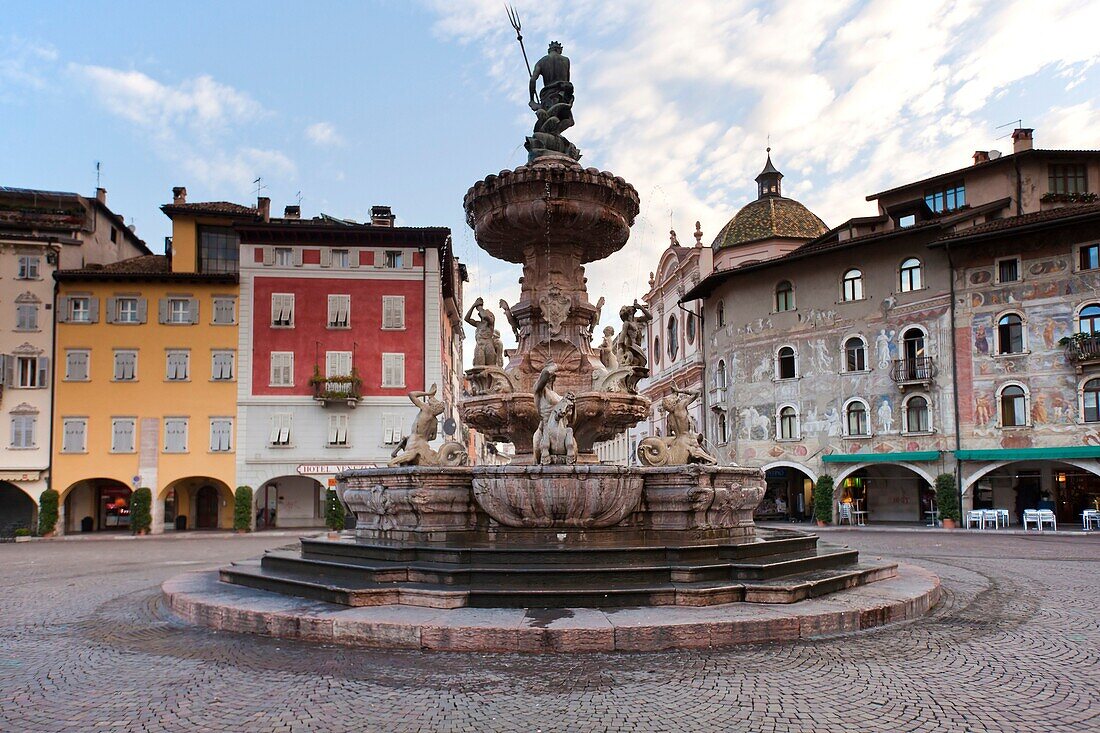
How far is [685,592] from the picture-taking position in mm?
9047

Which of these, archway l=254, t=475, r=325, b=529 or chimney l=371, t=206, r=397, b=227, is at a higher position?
chimney l=371, t=206, r=397, b=227

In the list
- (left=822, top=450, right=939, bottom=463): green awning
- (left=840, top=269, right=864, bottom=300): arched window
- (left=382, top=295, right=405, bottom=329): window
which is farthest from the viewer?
(left=382, top=295, right=405, bottom=329): window

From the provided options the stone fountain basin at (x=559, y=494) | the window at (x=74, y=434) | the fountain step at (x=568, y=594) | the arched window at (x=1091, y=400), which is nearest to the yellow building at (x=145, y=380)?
the window at (x=74, y=434)

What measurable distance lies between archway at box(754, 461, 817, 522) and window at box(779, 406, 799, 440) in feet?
9.93

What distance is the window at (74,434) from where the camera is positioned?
1519 inches

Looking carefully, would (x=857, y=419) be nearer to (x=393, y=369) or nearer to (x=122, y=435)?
(x=393, y=369)

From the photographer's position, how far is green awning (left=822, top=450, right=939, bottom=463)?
34438mm

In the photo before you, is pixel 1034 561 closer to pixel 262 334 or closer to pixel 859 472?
pixel 859 472

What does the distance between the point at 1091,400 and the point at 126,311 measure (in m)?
39.9

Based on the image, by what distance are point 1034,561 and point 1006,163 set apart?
24085mm

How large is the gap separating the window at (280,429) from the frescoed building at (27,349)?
9815mm

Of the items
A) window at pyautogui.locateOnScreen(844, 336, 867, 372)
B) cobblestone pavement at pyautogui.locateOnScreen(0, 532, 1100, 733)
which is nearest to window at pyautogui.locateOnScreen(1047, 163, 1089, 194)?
window at pyautogui.locateOnScreen(844, 336, 867, 372)

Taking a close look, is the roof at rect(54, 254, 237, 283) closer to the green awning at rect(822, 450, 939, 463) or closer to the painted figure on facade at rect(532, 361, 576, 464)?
the green awning at rect(822, 450, 939, 463)

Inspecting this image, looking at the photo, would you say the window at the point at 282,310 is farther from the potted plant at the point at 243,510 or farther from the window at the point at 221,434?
the potted plant at the point at 243,510
